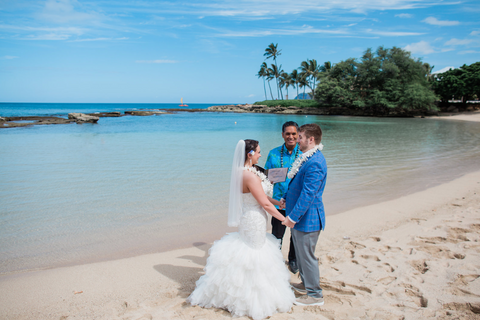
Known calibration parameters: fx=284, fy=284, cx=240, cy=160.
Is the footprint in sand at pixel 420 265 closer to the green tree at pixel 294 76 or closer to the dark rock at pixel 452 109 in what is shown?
the dark rock at pixel 452 109

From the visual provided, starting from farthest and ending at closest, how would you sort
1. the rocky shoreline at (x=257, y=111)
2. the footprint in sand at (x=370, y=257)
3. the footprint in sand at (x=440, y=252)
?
1. the rocky shoreline at (x=257, y=111)
2. the footprint in sand at (x=370, y=257)
3. the footprint in sand at (x=440, y=252)

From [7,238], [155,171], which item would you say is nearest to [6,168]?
[155,171]

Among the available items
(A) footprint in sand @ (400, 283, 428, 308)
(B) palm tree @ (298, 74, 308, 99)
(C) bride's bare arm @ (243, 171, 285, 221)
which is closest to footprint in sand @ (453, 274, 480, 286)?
(A) footprint in sand @ (400, 283, 428, 308)

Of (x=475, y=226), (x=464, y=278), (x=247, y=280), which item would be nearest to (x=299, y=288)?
(x=247, y=280)

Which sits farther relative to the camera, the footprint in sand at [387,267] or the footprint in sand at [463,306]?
the footprint in sand at [387,267]

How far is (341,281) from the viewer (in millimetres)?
3328

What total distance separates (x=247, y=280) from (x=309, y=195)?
103 cm

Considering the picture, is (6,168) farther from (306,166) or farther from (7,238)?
(306,166)

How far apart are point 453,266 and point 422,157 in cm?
1069

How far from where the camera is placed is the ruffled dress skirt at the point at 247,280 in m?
2.74

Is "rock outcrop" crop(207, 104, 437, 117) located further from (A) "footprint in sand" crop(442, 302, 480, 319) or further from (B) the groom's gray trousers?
(B) the groom's gray trousers

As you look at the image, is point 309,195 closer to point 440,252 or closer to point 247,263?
point 247,263

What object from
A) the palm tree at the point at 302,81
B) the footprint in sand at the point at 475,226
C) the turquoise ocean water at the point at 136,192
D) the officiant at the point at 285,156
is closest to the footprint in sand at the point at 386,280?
the officiant at the point at 285,156

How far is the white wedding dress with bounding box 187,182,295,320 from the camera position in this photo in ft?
9.00
